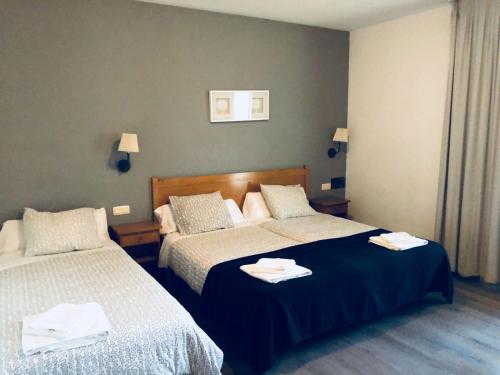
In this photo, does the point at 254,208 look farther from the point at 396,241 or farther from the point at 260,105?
the point at 396,241

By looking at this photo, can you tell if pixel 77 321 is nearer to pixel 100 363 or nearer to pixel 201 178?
pixel 100 363

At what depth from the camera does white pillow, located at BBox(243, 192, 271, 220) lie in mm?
4000

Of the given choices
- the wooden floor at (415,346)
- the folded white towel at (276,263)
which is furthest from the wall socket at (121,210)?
the wooden floor at (415,346)

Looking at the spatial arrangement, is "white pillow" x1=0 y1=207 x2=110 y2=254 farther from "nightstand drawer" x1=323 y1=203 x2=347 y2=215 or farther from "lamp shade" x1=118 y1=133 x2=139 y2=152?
"nightstand drawer" x1=323 y1=203 x2=347 y2=215

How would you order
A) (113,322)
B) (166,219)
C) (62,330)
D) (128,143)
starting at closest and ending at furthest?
(62,330) → (113,322) → (128,143) → (166,219)

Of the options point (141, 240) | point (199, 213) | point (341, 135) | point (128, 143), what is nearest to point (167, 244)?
point (141, 240)

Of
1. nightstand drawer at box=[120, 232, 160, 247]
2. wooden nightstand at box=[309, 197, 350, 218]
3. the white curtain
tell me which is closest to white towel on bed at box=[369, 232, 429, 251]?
the white curtain

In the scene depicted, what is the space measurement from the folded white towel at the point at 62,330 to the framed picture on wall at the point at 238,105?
7.88 ft

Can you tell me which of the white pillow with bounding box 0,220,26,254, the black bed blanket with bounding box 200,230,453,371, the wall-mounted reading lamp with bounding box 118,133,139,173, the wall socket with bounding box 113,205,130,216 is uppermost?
the wall-mounted reading lamp with bounding box 118,133,139,173

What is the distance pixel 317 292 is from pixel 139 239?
1641 mm

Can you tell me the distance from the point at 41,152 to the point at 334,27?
3.32 meters

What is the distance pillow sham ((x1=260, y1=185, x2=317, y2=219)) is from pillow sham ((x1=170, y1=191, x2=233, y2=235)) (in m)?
0.53

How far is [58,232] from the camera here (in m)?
2.95

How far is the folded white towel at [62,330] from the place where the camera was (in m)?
1.70
